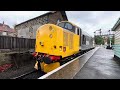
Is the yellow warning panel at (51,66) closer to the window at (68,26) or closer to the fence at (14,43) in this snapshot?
the window at (68,26)

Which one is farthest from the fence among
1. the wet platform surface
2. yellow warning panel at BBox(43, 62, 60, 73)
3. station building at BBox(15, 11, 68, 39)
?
the wet platform surface

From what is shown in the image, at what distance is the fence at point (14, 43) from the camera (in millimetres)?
14587

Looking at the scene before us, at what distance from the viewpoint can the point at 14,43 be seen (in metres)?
16.1

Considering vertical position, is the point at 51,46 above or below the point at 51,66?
above

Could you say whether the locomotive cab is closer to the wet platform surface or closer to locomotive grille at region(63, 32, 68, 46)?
locomotive grille at region(63, 32, 68, 46)

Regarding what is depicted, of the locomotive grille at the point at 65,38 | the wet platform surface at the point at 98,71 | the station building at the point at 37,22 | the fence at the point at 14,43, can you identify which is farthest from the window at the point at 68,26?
the station building at the point at 37,22

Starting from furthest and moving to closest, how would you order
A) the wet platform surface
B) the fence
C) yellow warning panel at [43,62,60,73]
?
the fence < yellow warning panel at [43,62,60,73] < the wet platform surface

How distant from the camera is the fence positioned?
1459 centimetres

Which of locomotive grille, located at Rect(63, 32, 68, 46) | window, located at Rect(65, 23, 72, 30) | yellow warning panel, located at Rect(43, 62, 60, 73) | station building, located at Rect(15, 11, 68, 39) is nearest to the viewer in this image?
yellow warning panel, located at Rect(43, 62, 60, 73)

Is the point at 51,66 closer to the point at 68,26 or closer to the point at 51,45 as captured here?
the point at 51,45

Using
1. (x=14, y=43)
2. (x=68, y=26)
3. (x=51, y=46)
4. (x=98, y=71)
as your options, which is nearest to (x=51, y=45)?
(x=51, y=46)
